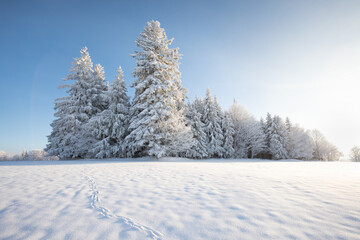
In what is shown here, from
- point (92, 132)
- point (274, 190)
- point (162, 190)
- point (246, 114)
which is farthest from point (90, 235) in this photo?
point (246, 114)

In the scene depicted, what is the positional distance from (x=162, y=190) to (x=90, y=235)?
2.13m

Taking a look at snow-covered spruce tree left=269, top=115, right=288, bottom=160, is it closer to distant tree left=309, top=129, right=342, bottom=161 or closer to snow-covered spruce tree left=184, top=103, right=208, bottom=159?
distant tree left=309, top=129, right=342, bottom=161

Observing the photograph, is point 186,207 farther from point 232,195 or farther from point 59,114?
point 59,114

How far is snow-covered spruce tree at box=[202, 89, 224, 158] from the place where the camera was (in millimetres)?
23156

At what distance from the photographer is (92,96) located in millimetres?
18703

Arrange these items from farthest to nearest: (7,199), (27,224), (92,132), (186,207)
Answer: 1. (92,132)
2. (7,199)
3. (186,207)
4. (27,224)

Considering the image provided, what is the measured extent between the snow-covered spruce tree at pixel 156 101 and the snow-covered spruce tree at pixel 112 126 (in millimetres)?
1193

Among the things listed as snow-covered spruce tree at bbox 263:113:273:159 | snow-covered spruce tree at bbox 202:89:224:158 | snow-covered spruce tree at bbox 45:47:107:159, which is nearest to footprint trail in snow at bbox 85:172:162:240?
snow-covered spruce tree at bbox 45:47:107:159

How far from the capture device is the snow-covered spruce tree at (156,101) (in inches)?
546

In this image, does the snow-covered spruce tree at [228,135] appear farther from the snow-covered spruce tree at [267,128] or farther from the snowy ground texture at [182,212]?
the snowy ground texture at [182,212]

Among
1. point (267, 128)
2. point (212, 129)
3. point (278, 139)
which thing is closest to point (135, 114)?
point (212, 129)

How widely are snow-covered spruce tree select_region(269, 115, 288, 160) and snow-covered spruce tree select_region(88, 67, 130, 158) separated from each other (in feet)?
90.1

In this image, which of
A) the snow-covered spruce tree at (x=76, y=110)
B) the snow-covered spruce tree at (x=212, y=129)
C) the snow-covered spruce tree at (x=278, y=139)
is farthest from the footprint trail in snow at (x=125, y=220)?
the snow-covered spruce tree at (x=278, y=139)

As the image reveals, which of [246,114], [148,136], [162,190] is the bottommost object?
[162,190]
